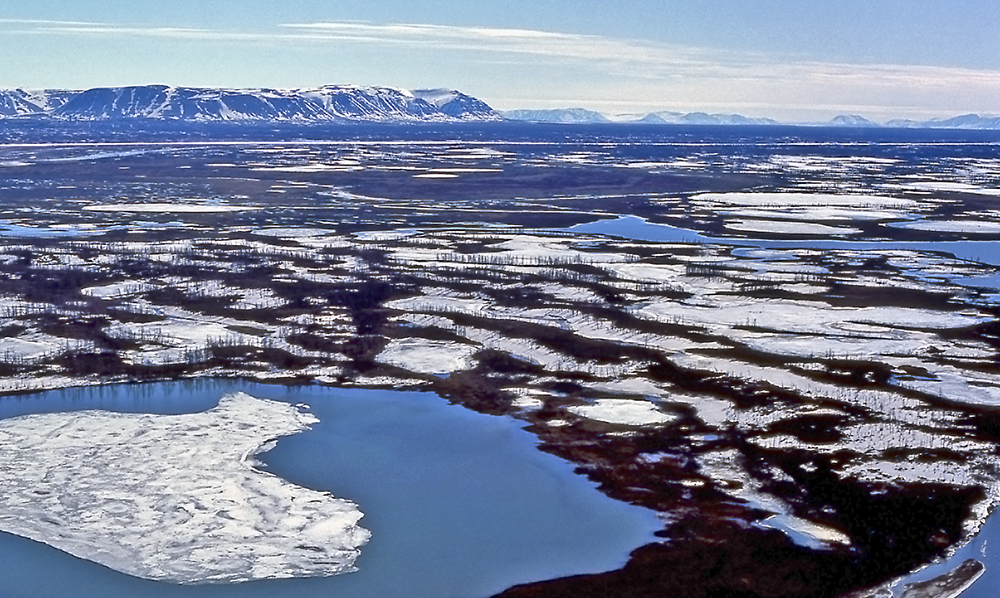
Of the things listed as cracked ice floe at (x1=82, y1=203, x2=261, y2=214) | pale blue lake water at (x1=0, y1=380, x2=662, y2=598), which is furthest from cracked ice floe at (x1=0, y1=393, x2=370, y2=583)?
cracked ice floe at (x1=82, y1=203, x2=261, y2=214)

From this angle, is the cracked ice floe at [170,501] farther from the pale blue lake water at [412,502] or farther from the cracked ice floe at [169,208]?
the cracked ice floe at [169,208]

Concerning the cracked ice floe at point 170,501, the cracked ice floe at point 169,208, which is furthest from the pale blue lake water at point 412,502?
the cracked ice floe at point 169,208

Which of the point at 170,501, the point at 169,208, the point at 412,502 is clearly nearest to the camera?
the point at 170,501

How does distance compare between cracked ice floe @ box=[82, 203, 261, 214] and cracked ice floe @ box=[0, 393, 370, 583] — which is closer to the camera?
cracked ice floe @ box=[0, 393, 370, 583]

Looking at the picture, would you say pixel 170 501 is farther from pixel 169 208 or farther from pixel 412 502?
pixel 169 208

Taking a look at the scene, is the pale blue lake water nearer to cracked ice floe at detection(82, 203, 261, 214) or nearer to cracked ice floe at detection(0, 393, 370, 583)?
cracked ice floe at detection(0, 393, 370, 583)

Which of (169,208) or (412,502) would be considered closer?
(412,502)

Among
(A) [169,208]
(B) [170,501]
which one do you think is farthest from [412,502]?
(A) [169,208]
